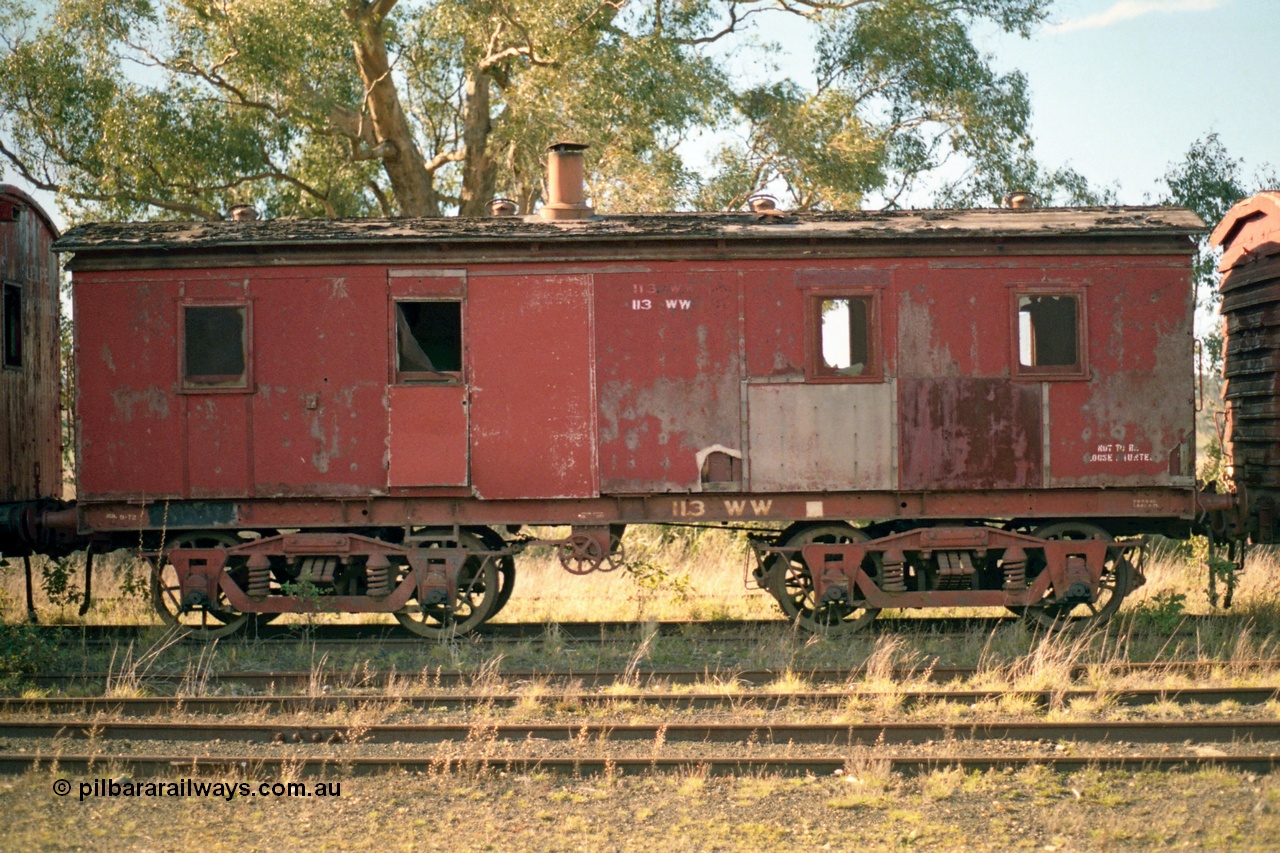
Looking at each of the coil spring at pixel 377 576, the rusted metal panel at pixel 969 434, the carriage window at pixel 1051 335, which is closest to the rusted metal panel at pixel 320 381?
the coil spring at pixel 377 576

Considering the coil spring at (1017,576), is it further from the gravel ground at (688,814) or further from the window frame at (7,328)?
the window frame at (7,328)

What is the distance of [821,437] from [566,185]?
3809 millimetres

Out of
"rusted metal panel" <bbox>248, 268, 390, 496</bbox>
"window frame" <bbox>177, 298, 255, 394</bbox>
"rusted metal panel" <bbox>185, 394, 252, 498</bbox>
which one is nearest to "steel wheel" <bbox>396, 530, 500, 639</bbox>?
"rusted metal panel" <bbox>248, 268, 390, 496</bbox>

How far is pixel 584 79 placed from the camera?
1942cm

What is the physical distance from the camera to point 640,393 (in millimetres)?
10602

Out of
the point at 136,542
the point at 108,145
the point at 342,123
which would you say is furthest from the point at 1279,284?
the point at 108,145

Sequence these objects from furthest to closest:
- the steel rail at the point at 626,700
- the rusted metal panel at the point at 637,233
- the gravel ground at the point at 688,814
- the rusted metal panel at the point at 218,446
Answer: the rusted metal panel at the point at 218,446 → the rusted metal panel at the point at 637,233 → the steel rail at the point at 626,700 → the gravel ground at the point at 688,814

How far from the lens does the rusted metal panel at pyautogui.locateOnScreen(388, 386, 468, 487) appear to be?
1055 cm

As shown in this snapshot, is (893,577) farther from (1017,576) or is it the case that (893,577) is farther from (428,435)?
(428,435)

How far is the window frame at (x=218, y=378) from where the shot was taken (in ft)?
34.9

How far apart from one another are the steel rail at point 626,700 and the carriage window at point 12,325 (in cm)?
497

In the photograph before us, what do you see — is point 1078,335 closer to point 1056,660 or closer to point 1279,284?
point 1279,284

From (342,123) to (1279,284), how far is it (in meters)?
16.2

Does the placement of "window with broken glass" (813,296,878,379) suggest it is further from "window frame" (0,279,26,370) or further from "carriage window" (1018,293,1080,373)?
"window frame" (0,279,26,370)
